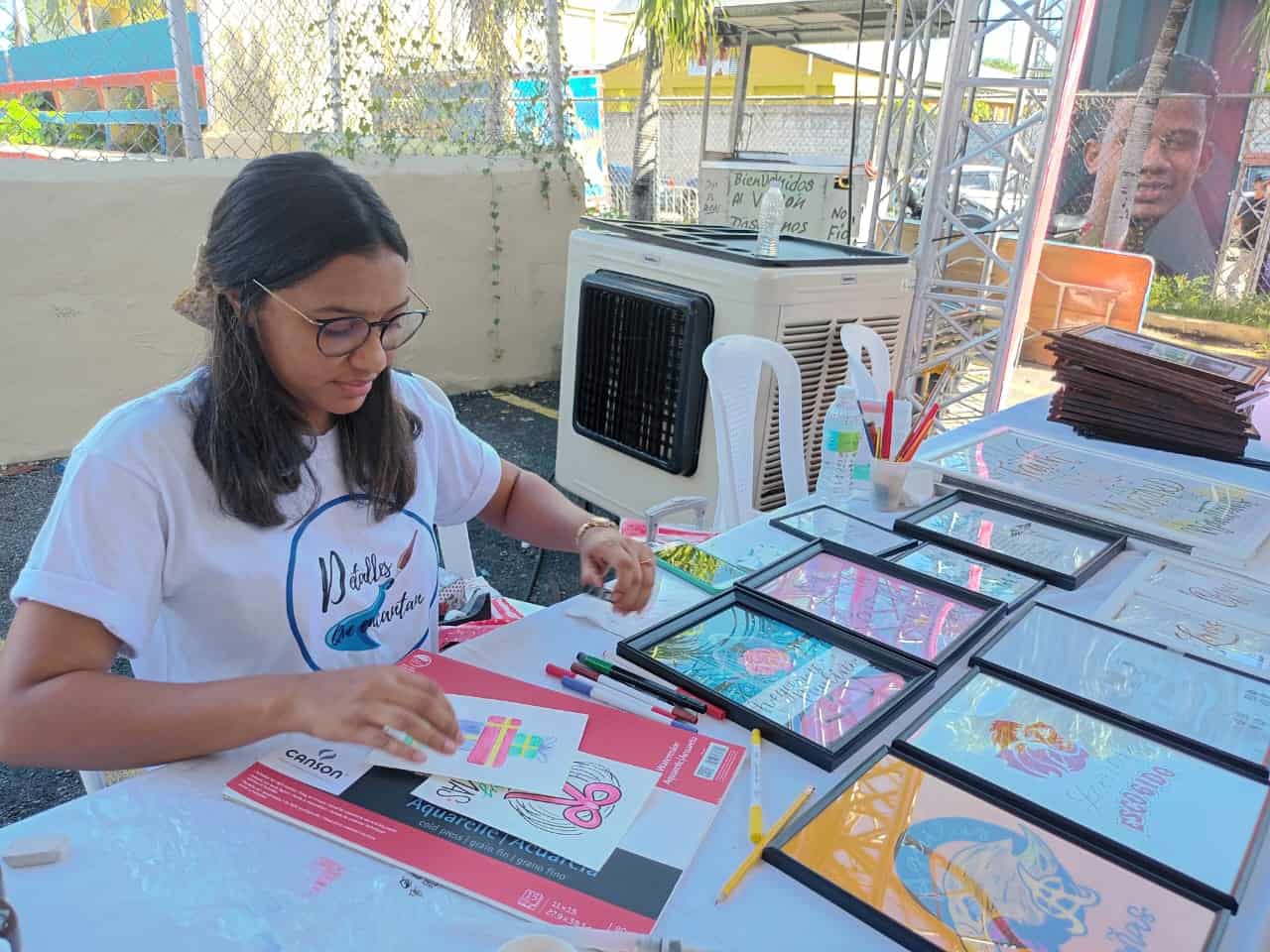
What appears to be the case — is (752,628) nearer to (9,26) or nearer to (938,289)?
(9,26)

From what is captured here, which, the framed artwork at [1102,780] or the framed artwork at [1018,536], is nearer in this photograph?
the framed artwork at [1102,780]

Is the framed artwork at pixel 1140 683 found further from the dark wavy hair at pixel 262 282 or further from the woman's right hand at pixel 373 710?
the dark wavy hair at pixel 262 282

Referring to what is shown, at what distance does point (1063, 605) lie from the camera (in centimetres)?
131

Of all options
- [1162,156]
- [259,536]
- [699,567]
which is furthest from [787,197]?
[1162,156]

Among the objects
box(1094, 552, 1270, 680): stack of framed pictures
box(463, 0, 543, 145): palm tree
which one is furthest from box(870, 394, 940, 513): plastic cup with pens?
box(463, 0, 543, 145): palm tree

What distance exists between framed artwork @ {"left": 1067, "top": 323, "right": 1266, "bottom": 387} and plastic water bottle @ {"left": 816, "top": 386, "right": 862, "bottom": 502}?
0.77 metres

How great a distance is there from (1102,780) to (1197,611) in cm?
54

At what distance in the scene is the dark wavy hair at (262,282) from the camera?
1081mm

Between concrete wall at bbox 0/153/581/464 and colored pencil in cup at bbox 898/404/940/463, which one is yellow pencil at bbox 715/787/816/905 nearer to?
colored pencil in cup at bbox 898/404/940/463

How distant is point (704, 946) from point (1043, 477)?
138 cm

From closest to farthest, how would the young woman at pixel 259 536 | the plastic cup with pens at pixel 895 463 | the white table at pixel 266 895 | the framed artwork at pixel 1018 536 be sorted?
1. the white table at pixel 266 895
2. the young woman at pixel 259 536
3. the framed artwork at pixel 1018 536
4. the plastic cup with pens at pixel 895 463

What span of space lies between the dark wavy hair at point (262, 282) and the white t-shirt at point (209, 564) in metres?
0.03

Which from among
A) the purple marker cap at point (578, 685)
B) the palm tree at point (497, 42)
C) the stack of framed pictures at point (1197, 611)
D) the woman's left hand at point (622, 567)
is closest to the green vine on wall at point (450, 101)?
the palm tree at point (497, 42)

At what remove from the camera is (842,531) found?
156cm
